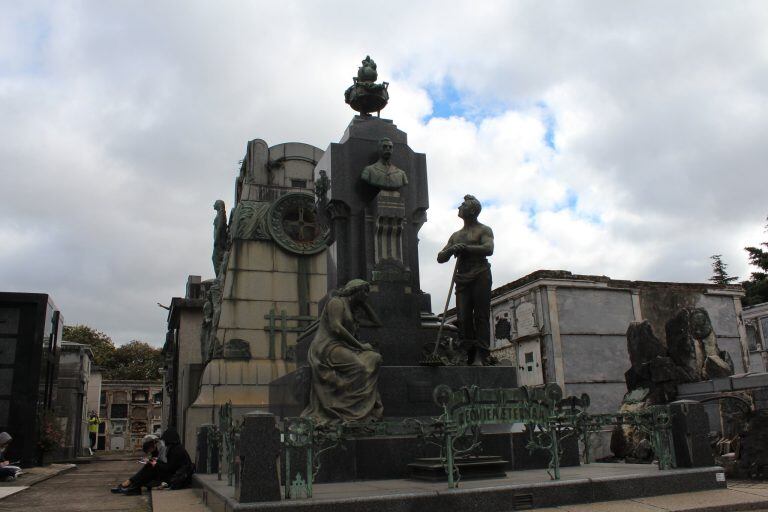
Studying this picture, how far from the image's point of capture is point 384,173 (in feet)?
33.9

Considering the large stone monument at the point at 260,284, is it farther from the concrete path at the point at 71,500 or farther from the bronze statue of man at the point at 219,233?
the concrete path at the point at 71,500

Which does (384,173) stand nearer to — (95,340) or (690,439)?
(690,439)

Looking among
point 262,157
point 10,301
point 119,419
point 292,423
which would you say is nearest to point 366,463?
point 292,423

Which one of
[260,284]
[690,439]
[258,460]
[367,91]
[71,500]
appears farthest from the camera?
[260,284]

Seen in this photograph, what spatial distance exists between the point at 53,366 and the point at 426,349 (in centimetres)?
1597

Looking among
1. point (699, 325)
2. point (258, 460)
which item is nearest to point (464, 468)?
point (258, 460)

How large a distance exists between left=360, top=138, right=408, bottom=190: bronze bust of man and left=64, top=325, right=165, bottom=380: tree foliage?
5887cm

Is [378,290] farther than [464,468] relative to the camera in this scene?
Yes

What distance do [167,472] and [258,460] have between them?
226 inches

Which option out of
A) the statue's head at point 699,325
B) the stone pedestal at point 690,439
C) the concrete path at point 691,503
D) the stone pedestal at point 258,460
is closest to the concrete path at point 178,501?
the stone pedestal at point 258,460

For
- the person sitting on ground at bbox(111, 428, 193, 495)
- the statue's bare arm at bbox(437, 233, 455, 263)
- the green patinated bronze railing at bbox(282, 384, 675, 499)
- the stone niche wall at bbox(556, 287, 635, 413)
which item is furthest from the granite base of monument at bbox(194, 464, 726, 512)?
the stone niche wall at bbox(556, 287, 635, 413)

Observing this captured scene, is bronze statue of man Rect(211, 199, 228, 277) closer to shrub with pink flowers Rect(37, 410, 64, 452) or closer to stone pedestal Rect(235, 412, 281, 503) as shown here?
shrub with pink flowers Rect(37, 410, 64, 452)

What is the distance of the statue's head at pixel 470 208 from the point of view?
9.92m

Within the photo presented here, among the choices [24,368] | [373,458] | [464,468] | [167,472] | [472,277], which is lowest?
[167,472]
